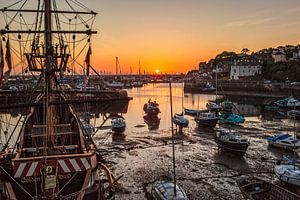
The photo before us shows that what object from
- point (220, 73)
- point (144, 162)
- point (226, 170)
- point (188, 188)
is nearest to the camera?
point (188, 188)

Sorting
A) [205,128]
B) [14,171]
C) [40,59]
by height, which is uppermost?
[40,59]

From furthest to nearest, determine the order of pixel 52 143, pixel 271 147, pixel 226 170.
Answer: pixel 271 147
pixel 226 170
pixel 52 143

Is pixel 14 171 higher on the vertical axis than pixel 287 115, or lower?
higher

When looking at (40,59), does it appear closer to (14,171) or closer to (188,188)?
(14,171)

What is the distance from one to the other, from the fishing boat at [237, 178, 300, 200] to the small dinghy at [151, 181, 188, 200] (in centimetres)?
329

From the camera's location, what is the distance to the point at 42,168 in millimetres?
9969

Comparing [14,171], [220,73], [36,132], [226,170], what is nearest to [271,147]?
[226,170]

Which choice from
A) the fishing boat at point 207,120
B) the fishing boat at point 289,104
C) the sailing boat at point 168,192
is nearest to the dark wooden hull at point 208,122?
the fishing boat at point 207,120

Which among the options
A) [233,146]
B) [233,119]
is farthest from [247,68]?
[233,146]

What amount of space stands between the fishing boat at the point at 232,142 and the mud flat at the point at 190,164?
26.7 inches

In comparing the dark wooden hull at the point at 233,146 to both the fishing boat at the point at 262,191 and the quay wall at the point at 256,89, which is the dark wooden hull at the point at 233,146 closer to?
the fishing boat at the point at 262,191

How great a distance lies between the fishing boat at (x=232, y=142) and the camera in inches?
1131

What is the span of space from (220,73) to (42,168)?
498 ft

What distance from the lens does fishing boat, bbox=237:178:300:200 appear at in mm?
16125
